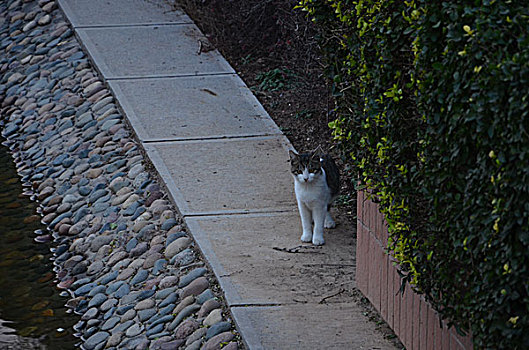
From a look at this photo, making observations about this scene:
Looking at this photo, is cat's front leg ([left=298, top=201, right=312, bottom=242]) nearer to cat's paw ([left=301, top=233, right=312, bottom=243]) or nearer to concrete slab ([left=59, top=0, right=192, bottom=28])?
cat's paw ([left=301, top=233, right=312, bottom=243])

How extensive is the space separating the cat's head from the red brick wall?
0.64 meters

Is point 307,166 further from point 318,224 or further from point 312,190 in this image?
point 318,224

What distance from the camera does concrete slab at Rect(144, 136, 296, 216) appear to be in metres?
6.40

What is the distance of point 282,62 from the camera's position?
29.5ft

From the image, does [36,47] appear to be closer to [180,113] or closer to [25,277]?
[180,113]

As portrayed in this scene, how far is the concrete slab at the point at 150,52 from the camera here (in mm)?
9117

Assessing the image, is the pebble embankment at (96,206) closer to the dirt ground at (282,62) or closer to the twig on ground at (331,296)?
the twig on ground at (331,296)

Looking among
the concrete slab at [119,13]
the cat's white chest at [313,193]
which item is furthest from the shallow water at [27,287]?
the concrete slab at [119,13]

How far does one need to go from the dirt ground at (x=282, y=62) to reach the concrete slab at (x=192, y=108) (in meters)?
0.23

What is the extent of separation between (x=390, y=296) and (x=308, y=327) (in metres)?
0.52

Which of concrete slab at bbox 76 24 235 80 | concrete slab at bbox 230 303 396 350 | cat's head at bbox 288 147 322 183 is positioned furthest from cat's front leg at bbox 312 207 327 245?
concrete slab at bbox 76 24 235 80

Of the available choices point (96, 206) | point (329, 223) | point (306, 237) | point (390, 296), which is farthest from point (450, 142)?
point (96, 206)

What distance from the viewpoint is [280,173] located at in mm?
6895

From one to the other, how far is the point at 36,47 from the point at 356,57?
6972mm
